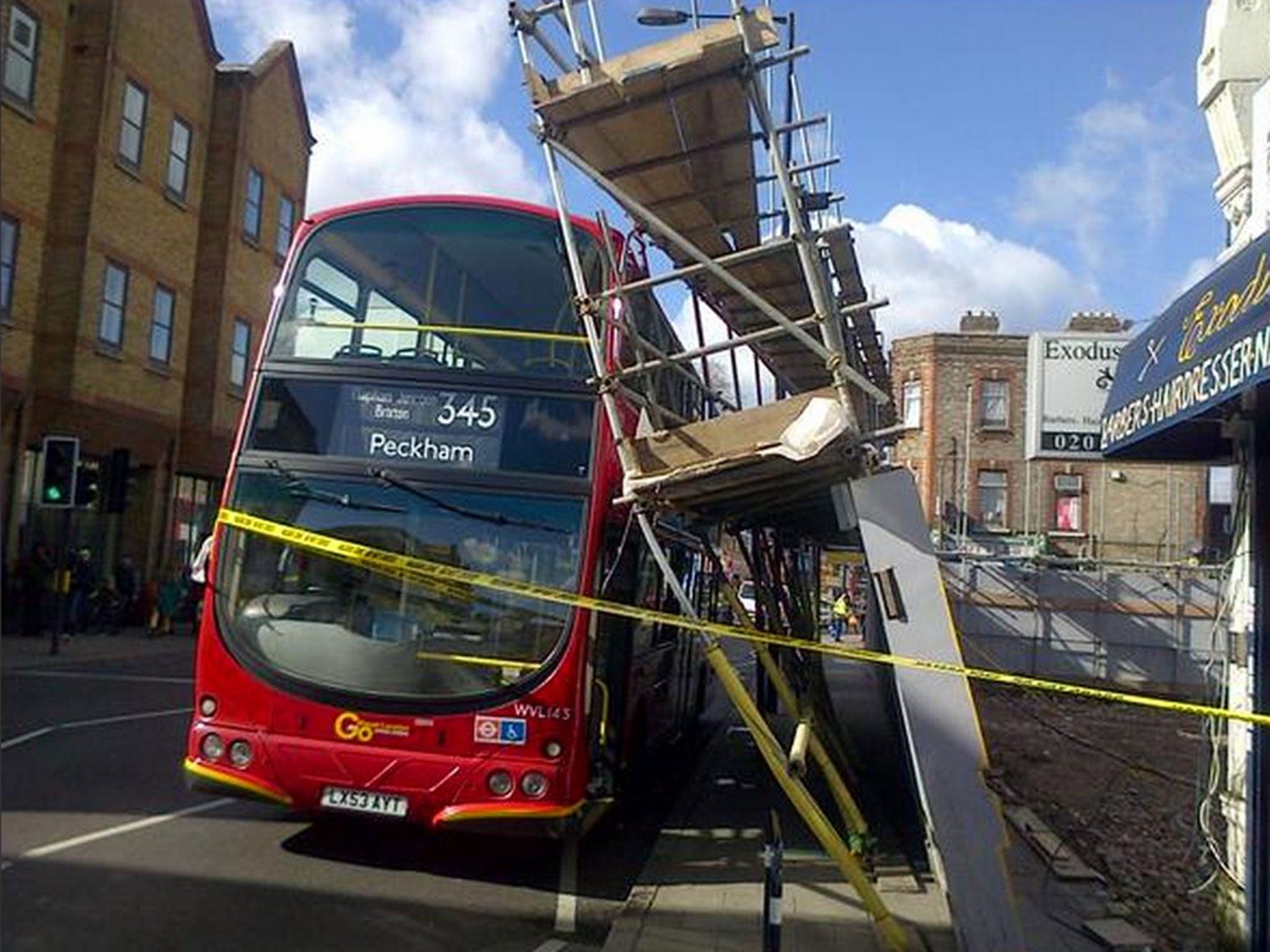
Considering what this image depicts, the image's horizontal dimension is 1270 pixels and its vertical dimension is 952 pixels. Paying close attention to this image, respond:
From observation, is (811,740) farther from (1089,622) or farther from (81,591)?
(81,591)

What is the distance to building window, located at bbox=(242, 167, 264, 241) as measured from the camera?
29547 millimetres

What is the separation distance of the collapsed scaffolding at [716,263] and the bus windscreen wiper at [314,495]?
1605 mm

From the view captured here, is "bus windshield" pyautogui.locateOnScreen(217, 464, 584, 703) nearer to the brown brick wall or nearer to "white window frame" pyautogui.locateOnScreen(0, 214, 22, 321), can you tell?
the brown brick wall

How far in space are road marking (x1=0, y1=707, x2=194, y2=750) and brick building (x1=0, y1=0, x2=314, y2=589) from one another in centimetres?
634

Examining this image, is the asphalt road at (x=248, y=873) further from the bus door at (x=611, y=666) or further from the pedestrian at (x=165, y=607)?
the pedestrian at (x=165, y=607)

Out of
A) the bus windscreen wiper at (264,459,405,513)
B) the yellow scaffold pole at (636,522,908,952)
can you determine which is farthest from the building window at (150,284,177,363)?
the yellow scaffold pole at (636,522,908,952)

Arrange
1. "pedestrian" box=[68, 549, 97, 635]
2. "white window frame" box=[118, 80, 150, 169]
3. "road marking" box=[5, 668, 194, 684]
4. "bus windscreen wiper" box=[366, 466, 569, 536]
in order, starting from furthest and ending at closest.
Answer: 1. "white window frame" box=[118, 80, 150, 169]
2. "pedestrian" box=[68, 549, 97, 635]
3. "road marking" box=[5, 668, 194, 684]
4. "bus windscreen wiper" box=[366, 466, 569, 536]

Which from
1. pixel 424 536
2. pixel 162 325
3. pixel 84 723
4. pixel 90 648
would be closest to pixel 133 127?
pixel 162 325

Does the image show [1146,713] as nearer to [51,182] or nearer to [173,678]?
[173,678]

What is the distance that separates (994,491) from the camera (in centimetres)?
4116

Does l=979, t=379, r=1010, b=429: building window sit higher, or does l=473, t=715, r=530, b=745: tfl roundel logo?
l=979, t=379, r=1010, b=429: building window

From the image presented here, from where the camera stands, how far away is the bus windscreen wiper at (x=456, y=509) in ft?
24.3

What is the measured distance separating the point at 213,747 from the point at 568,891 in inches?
95.5

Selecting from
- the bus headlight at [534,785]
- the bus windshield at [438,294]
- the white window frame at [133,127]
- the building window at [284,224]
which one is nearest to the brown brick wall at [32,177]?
the white window frame at [133,127]
